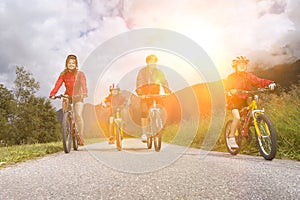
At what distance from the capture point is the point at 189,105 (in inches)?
550

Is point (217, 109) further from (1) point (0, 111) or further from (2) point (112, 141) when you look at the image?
(1) point (0, 111)

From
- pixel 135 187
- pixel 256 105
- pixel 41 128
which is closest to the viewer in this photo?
pixel 135 187

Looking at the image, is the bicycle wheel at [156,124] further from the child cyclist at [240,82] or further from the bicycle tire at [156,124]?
the child cyclist at [240,82]

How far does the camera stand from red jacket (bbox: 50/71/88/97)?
7.05 metres

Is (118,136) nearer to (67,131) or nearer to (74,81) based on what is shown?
(67,131)

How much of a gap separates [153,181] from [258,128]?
281 cm

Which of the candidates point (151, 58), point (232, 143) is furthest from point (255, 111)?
point (151, 58)

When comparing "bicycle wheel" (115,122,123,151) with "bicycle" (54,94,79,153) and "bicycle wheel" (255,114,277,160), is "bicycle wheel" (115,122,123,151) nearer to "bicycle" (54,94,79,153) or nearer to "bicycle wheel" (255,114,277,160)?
"bicycle" (54,94,79,153)

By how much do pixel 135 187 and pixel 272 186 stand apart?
144 cm

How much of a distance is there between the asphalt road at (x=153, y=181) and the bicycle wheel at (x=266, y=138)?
14.1 inches

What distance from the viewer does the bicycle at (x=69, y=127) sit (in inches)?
264

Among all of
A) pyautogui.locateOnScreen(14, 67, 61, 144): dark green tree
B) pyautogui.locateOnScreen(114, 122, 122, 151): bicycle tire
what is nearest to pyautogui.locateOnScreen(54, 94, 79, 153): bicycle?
pyautogui.locateOnScreen(114, 122, 122, 151): bicycle tire

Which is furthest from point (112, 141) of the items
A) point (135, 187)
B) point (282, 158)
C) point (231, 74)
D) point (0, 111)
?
point (0, 111)

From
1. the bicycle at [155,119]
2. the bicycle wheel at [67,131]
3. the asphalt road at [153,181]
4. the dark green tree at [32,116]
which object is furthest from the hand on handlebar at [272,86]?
the dark green tree at [32,116]
